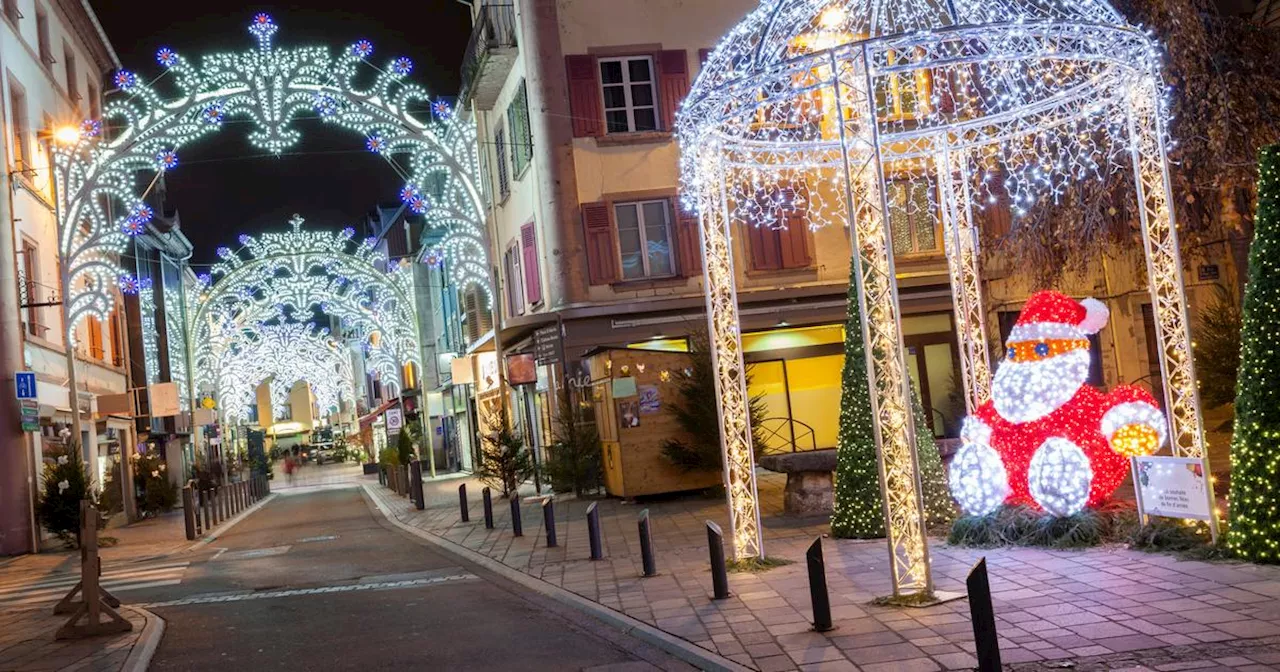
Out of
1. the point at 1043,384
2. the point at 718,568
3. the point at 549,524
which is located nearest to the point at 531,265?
the point at 549,524

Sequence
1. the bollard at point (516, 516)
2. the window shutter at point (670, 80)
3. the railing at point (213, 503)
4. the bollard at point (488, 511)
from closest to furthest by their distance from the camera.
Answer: the bollard at point (516, 516) < the bollard at point (488, 511) < the railing at point (213, 503) < the window shutter at point (670, 80)

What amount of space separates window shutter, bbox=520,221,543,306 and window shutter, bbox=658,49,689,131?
13.1ft

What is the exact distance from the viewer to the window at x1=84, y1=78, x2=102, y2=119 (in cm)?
3358

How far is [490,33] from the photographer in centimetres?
2792

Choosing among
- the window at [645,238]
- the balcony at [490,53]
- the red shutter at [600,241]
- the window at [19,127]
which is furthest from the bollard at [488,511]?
the window at [19,127]

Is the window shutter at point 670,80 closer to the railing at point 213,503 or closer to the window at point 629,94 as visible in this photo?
the window at point 629,94

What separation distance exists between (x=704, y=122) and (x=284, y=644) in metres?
5.86

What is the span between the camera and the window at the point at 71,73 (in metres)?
31.0

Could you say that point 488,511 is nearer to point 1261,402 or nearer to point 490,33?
point 1261,402

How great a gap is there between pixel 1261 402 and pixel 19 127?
23.7 meters

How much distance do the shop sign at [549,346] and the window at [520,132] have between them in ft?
14.4

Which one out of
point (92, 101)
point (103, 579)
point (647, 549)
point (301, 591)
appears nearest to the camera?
point (647, 549)

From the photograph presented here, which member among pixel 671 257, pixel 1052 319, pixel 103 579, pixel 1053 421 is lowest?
pixel 103 579

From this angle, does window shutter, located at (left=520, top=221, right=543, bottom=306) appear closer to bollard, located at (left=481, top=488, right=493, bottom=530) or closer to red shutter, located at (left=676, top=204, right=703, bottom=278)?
red shutter, located at (left=676, top=204, right=703, bottom=278)
